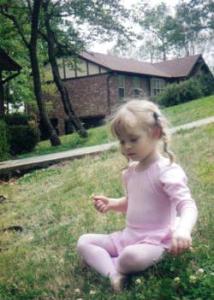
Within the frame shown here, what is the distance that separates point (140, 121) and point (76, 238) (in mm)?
1600

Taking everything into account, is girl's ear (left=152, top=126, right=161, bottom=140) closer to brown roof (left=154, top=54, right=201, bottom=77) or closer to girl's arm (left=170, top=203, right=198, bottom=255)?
girl's arm (left=170, top=203, right=198, bottom=255)

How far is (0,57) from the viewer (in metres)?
17.1

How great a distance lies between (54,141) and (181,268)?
15778mm

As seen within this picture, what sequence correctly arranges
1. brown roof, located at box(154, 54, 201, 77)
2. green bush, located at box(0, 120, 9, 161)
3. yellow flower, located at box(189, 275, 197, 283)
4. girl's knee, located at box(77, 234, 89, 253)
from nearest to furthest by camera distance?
yellow flower, located at box(189, 275, 197, 283)
girl's knee, located at box(77, 234, 89, 253)
green bush, located at box(0, 120, 9, 161)
brown roof, located at box(154, 54, 201, 77)

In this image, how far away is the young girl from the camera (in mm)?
3144

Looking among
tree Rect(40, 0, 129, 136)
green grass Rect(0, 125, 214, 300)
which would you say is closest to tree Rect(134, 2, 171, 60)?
tree Rect(40, 0, 129, 136)

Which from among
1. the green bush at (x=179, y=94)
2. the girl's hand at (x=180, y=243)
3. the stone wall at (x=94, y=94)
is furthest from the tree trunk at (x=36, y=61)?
the stone wall at (x=94, y=94)

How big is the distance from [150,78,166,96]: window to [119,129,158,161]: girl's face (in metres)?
38.1

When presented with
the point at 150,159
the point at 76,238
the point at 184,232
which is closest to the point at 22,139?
the point at 76,238

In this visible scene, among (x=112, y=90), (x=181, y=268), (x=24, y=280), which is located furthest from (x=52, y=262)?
(x=112, y=90)

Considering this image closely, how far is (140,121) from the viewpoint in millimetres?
3209

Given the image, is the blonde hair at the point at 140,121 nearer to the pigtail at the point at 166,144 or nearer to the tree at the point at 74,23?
the pigtail at the point at 166,144

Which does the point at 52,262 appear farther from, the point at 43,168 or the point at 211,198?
the point at 43,168

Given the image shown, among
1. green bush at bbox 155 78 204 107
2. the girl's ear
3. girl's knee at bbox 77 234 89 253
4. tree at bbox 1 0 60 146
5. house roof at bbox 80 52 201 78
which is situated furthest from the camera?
house roof at bbox 80 52 201 78
